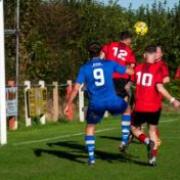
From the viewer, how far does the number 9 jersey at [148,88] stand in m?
13.0

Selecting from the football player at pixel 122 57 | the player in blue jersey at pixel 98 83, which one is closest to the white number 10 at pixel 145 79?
the player in blue jersey at pixel 98 83

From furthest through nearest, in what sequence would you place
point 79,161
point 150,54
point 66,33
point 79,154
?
point 66,33 → point 79,154 → point 79,161 → point 150,54

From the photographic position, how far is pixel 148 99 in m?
13.0

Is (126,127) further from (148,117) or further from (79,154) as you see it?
(148,117)

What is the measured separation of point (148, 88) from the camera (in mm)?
13047

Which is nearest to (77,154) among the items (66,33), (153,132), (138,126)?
(138,126)

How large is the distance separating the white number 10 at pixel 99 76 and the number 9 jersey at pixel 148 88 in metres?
0.66

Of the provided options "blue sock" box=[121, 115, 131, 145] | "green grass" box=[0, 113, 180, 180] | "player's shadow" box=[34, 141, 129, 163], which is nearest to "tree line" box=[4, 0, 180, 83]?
"green grass" box=[0, 113, 180, 180]

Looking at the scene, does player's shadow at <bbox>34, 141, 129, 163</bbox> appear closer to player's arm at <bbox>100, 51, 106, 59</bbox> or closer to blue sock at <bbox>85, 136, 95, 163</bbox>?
blue sock at <bbox>85, 136, 95, 163</bbox>

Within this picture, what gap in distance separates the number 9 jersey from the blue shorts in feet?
1.03

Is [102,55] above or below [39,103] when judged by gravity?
above

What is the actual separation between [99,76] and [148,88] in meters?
0.85

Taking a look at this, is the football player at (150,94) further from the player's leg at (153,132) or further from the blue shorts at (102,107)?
the blue shorts at (102,107)

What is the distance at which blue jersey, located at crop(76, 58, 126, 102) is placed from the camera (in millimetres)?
12852
